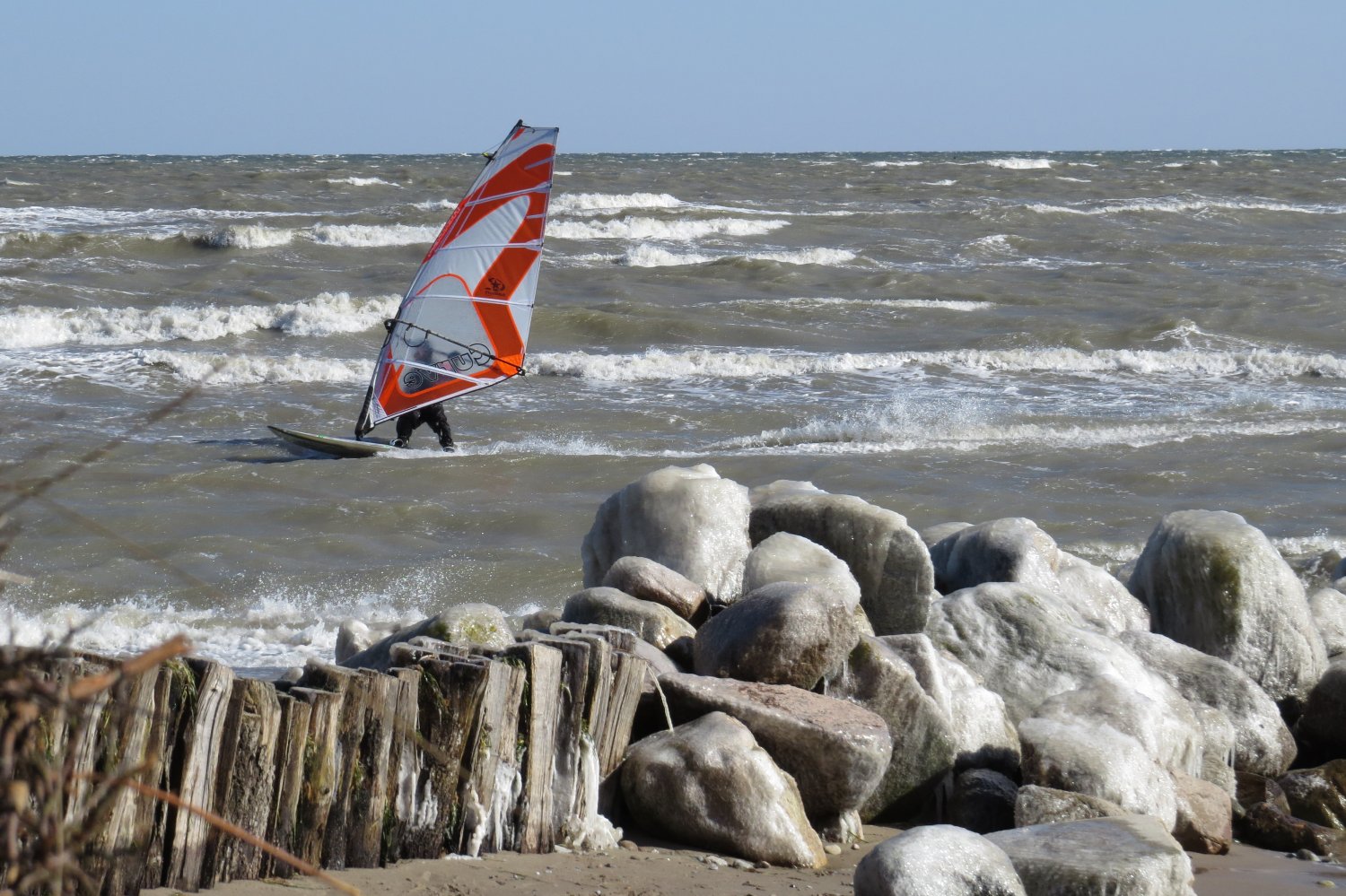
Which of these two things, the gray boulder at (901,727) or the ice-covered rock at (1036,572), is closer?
the gray boulder at (901,727)

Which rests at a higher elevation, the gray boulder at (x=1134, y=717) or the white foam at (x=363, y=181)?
the white foam at (x=363, y=181)

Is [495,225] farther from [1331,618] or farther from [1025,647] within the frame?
[1025,647]

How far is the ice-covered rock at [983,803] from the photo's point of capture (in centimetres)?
518

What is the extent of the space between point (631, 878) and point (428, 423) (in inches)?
396

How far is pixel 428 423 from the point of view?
1396 cm

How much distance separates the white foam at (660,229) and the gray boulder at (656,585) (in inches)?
1041

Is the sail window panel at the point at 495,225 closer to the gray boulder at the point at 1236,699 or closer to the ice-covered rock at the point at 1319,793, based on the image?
the gray boulder at the point at 1236,699

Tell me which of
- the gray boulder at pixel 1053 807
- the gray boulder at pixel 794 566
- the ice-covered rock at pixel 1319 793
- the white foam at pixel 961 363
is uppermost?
the gray boulder at pixel 794 566

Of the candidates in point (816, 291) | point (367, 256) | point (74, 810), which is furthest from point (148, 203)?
point (74, 810)

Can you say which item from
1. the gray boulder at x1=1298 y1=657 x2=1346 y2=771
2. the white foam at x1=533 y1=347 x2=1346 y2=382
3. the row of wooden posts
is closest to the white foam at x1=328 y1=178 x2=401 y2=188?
the white foam at x1=533 y1=347 x2=1346 y2=382

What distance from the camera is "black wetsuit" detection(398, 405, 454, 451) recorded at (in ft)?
44.6

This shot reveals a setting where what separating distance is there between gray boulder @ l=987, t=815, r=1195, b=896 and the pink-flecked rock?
0.97m

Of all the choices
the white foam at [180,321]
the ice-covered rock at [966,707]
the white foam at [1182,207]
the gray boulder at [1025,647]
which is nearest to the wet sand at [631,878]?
the ice-covered rock at [966,707]

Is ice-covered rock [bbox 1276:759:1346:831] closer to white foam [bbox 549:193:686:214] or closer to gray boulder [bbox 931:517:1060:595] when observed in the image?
gray boulder [bbox 931:517:1060:595]
